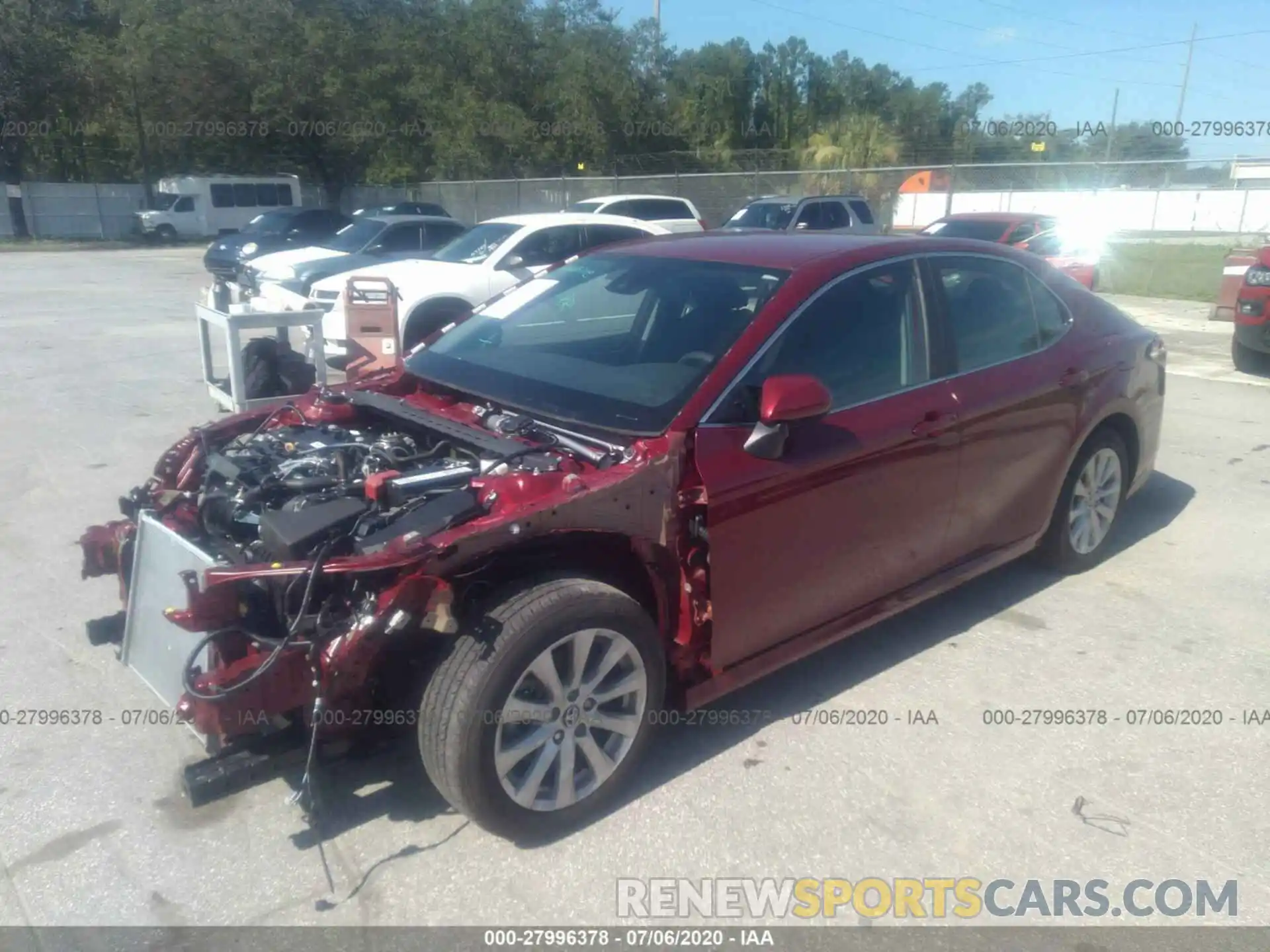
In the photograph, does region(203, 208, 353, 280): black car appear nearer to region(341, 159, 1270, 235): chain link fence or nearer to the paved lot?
region(341, 159, 1270, 235): chain link fence

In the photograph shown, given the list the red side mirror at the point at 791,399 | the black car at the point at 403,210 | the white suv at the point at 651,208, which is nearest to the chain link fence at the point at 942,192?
the black car at the point at 403,210

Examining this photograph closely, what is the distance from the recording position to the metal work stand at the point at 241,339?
7195 mm

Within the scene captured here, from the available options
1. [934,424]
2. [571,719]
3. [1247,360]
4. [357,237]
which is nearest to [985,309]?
[934,424]

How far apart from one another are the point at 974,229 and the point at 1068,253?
5.02 feet

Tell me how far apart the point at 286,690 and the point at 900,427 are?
2380 millimetres

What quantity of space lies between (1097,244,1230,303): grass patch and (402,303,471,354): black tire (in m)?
13.0

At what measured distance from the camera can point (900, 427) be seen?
388 centimetres

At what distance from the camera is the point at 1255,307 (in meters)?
9.72

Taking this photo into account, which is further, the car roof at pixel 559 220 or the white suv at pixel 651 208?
the white suv at pixel 651 208

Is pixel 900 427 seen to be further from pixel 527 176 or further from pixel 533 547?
pixel 527 176

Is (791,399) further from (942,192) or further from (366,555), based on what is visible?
(942,192)

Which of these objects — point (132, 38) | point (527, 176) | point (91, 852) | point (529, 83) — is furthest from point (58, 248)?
point (91, 852)

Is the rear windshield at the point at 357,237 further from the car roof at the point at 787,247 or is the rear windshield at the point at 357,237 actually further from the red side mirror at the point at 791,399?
the red side mirror at the point at 791,399

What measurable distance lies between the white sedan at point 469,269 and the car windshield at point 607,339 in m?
5.42
